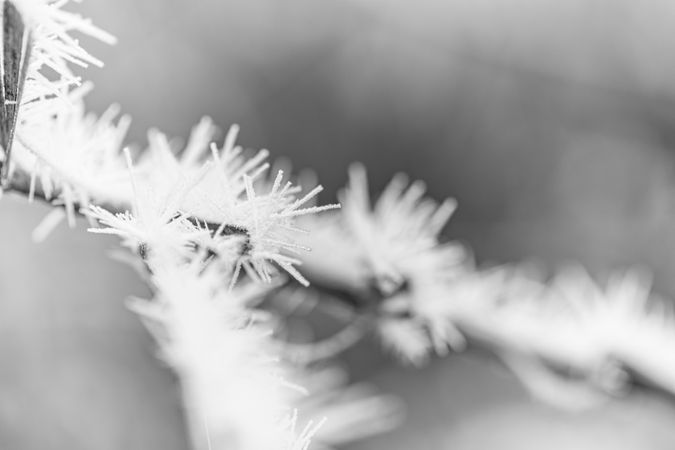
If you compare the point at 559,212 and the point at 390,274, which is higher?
the point at 559,212

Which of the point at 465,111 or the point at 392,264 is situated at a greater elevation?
the point at 465,111

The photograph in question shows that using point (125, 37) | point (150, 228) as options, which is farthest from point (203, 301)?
point (125, 37)

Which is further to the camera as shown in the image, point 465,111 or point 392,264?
point 465,111

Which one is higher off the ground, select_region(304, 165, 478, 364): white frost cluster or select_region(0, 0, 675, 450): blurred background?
select_region(0, 0, 675, 450): blurred background

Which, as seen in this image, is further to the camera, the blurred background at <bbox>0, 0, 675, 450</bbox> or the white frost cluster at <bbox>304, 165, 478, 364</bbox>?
the blurred background at <bbox>0, 0, 675, 450</bbox>

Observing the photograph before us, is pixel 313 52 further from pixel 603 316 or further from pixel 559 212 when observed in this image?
pixel 603 316

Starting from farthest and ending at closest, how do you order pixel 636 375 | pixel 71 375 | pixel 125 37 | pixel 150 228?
1. pixel 125 37
2. pixel 71 375
3. pixel 636 375
4. pixel 150 228

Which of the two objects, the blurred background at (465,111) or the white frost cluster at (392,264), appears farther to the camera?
the blurred background at (465,111)

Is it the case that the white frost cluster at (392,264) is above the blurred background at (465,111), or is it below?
below
